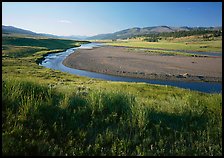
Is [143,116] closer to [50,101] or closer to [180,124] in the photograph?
Answer: [180,124]

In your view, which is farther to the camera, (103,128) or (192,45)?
(192,45)

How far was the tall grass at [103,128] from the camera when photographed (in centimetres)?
551

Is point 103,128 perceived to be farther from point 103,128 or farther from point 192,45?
point 192,45

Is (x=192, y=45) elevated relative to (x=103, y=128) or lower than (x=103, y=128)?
elevated

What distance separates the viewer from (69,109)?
7.27m

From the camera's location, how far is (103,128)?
6.58m

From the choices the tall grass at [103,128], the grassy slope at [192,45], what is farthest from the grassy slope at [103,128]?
the grassy slope at [192,45]

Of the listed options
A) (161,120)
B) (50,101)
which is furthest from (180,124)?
(50,101)

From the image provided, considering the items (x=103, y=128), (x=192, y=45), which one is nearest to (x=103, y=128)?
(x=103, y=128)

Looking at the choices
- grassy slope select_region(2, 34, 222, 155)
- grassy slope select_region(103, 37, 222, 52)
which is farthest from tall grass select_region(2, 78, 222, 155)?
grassy slope select_region(103, 37, 222, 52)

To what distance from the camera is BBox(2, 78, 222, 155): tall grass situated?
5.51 meters

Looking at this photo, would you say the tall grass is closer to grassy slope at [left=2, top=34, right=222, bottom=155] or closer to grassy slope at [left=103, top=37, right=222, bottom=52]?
grassy slope at [left=2, top=34, right=222, bottom=155]

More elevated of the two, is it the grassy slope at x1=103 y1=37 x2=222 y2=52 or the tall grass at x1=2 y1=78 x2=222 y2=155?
the grassy slope at x1=103 y1=37 x2=222 y2=52

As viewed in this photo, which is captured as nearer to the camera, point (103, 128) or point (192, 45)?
point (103, 128)
